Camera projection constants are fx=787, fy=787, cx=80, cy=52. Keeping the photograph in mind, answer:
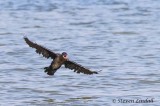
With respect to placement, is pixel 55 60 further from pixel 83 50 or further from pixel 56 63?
pixel 83 50

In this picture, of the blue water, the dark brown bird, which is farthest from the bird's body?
the blue water

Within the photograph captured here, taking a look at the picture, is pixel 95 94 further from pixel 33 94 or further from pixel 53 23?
pixel 53 23

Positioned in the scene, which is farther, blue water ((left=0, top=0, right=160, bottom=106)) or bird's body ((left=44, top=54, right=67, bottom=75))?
blue water ((left=0, top=0, right=160, bottom=106))

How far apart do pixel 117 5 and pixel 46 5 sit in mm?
2438

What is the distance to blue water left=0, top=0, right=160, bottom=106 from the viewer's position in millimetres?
13094

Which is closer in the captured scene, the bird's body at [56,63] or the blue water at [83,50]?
the bird's body at [56,63]

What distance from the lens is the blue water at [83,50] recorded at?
13.1 metres

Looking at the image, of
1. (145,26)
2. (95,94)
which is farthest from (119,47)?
(95,94)

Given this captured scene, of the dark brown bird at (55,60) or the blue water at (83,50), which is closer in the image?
the dark brown bird at (55,60)

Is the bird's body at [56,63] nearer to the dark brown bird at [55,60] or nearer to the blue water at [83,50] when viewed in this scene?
the dark brown bird at [55,60]

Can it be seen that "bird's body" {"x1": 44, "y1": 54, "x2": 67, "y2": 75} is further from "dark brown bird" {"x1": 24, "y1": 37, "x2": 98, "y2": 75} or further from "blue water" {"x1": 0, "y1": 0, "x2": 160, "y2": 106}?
"blue water" {"x1": 0, "y1": 0, "x2": 160, "y2": 106}

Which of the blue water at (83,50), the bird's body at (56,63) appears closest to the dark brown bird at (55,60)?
the bird's body at (56,63)

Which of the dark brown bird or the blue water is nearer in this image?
the dark brown bird

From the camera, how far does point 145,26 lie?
22016 millimetres
